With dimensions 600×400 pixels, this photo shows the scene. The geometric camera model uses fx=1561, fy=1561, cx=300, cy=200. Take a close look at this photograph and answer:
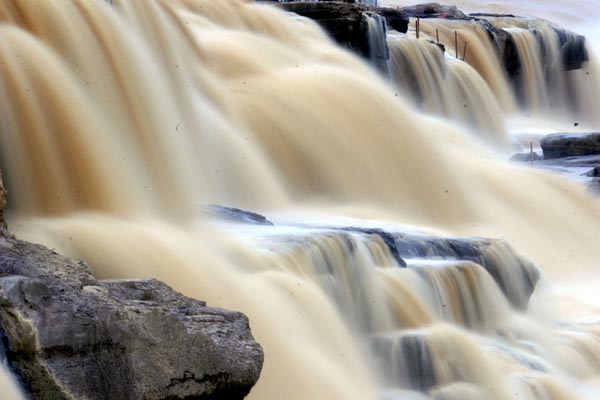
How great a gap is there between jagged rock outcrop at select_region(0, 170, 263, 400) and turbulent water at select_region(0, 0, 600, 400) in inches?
29.8

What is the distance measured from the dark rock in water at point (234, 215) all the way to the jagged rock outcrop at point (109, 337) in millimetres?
3444

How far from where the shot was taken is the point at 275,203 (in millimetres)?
13797

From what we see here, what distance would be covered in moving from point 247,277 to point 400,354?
1.34m

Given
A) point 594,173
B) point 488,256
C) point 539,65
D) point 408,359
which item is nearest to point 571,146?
point 594,173

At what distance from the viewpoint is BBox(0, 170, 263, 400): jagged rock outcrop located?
21.8ft

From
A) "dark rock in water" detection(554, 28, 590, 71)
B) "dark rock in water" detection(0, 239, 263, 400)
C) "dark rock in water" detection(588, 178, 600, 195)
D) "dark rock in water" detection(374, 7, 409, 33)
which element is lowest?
"dark rock in water" detection(554, 28, 590, 71)

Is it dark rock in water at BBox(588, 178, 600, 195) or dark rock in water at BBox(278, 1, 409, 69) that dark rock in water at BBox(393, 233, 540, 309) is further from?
dark rock in water at BBox(278, 1, 409, 69)

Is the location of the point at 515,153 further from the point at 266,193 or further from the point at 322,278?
the point at 322,278

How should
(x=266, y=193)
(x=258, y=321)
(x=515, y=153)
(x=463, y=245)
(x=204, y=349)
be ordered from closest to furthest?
(x=204, y=349), (x=258, y=321), (x=463, y=245), (x=266, y=193), (x=515, y=153)

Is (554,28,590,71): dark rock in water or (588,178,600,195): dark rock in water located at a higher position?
(588,178,600,195): dark rock in water

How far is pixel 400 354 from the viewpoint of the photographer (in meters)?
10.1

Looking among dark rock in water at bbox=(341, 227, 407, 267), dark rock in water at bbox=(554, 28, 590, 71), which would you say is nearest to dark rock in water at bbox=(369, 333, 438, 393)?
dark rock in water at bbox=(341, 227, 407, 267)

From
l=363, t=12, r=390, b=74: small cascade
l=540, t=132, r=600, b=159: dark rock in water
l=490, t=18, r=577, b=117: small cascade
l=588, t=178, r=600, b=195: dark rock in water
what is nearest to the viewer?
l=588, t=178, r=600, b=195: dark rock in water

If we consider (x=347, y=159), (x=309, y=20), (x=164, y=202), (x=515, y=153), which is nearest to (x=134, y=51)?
(x=164, y=202)
